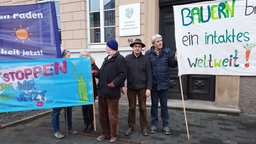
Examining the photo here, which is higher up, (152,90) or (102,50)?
(102,50)

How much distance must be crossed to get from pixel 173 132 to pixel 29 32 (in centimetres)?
347

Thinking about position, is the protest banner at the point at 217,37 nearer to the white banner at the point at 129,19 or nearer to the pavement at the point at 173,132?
the pavement at the point at 173,132

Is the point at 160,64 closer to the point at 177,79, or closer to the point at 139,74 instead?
the point at 139,74

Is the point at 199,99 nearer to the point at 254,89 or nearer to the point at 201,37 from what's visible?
the point at 254,89

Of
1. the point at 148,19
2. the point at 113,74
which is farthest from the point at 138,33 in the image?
the point at 113,74

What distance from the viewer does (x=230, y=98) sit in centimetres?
591

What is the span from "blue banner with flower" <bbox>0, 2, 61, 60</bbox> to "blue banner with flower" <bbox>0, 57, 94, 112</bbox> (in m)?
0.27

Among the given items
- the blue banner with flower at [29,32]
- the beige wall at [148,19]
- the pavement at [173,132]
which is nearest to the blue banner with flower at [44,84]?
the blue banner with flower at [29,32]

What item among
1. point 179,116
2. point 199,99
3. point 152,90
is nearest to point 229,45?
point 152,90

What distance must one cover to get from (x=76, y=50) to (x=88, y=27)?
3.03 ft

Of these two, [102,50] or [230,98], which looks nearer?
[230,98]

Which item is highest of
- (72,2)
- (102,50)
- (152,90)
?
(72,2)

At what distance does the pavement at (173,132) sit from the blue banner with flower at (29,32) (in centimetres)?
161

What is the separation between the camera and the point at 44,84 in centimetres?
425
